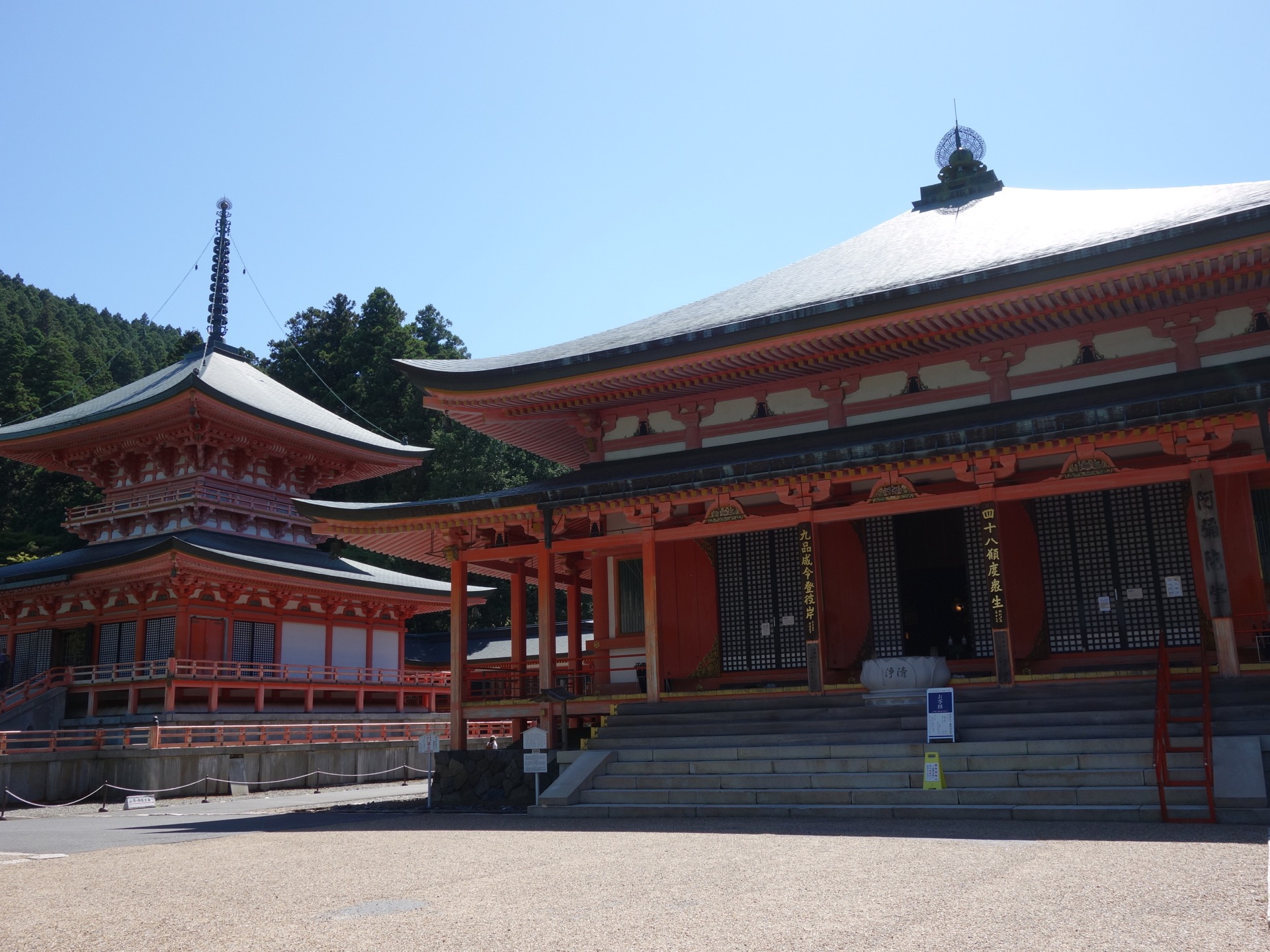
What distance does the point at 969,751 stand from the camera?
12.7m

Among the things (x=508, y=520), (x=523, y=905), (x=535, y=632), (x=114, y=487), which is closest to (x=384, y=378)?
(x=535, y=632)

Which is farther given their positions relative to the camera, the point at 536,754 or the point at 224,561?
the point at 224,561

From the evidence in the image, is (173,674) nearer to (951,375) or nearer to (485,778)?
(485,778)

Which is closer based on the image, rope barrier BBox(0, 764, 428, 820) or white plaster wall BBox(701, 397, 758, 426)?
white plaster wall BBox(701, 397, 758, 426)

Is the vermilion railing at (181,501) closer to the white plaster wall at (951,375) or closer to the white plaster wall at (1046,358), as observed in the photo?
the white plaster wall at (951,375)

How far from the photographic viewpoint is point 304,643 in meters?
31.8

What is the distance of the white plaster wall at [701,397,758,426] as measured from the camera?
19.3m

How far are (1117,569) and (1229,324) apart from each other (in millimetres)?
3994

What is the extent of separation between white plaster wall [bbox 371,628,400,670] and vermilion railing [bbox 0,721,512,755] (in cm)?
424

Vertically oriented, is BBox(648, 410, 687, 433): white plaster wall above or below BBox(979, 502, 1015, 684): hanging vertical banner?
above

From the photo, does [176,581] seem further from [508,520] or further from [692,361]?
[692,361]

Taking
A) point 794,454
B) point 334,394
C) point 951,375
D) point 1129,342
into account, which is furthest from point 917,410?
point 334,394

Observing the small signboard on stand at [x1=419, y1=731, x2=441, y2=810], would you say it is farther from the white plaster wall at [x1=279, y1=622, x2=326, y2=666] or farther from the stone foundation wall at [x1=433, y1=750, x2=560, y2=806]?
the white plaster wall at [x1=279, y1=622, x2=326, y2=666]

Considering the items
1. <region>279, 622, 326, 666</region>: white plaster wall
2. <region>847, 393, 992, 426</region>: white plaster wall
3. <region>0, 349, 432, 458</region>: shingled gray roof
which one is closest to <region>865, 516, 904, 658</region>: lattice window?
<region>847, 393, 992, 426</region>: white plaster wall
